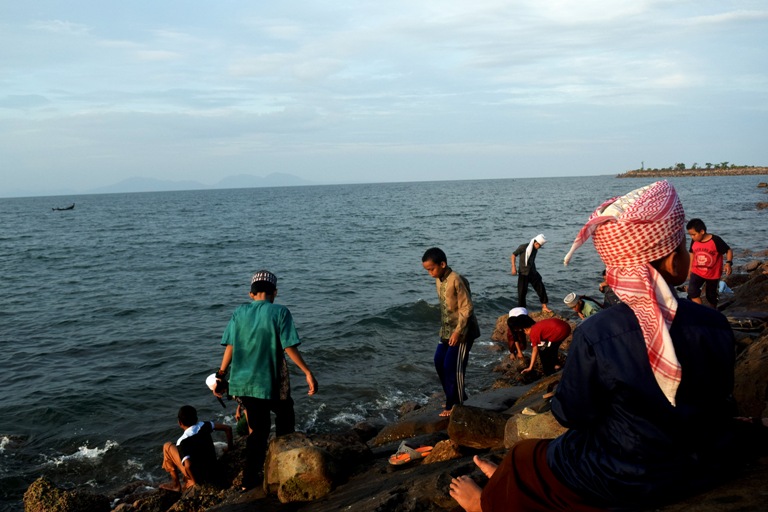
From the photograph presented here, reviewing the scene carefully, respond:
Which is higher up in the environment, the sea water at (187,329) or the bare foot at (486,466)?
the bare foot at (486,466)

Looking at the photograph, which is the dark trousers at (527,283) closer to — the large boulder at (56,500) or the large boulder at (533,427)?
the large boulder at (533,427)

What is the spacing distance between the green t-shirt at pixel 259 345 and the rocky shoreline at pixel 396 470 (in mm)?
599

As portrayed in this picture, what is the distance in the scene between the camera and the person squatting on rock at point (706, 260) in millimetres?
9133

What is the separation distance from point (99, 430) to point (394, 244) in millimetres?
26581

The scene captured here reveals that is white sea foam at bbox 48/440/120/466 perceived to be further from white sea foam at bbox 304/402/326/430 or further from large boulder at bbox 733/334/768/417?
large boulder at bbox 733/334/768/417

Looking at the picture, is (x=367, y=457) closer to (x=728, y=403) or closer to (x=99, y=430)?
(x=728, y=403)

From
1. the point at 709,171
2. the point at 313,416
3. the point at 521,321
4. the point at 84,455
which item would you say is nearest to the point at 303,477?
the point at 313,416

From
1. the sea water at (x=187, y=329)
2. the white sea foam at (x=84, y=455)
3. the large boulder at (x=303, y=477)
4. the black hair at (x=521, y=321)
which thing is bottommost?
the white sea foam at (x=84, y=455)

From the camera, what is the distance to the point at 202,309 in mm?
19547

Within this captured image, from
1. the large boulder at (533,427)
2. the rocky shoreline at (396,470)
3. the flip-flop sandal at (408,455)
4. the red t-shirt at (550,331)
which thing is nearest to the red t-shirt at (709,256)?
the rocky shoreline at (396,470)

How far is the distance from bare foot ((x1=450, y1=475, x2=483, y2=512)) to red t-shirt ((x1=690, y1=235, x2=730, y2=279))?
7245 mm

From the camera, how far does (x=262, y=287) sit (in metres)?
5.79

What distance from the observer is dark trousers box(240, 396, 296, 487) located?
5.86 metres

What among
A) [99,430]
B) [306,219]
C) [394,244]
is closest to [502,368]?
[99,430]
